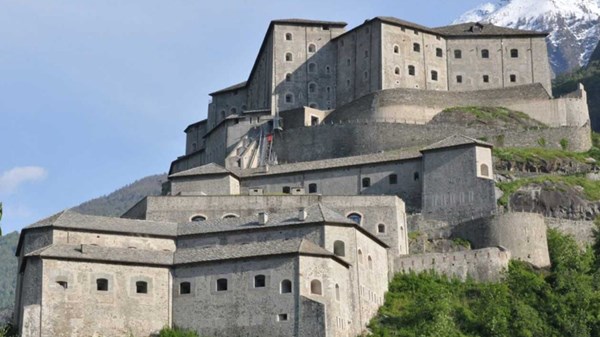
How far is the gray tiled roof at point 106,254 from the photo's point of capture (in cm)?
5575

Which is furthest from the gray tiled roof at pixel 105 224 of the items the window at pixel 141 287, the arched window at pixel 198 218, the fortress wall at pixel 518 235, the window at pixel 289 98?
the window at pixel 289 98

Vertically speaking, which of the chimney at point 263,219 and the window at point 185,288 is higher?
the chimney at point 263,219

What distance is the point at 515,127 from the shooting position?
8062 centimetres

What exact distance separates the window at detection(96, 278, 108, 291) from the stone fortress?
5 centimetres

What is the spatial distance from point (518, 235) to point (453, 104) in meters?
21.7

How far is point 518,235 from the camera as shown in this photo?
64.3 m

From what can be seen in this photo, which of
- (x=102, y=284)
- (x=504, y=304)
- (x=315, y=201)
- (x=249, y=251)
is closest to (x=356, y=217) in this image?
(x=315, y=201)

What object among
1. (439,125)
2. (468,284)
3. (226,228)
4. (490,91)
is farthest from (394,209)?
(490,91)

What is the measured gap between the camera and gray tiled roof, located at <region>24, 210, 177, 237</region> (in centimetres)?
5875

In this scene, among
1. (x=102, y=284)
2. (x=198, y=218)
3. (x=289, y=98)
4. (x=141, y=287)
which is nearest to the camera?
(x=102, y=284)

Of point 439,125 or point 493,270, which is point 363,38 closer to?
point 439,125

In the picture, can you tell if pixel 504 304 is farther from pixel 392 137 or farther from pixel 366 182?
pixel 392 137

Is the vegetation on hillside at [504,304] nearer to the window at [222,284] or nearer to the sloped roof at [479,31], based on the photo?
the window at [222,284]

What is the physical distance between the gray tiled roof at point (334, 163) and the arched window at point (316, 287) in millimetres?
18357
